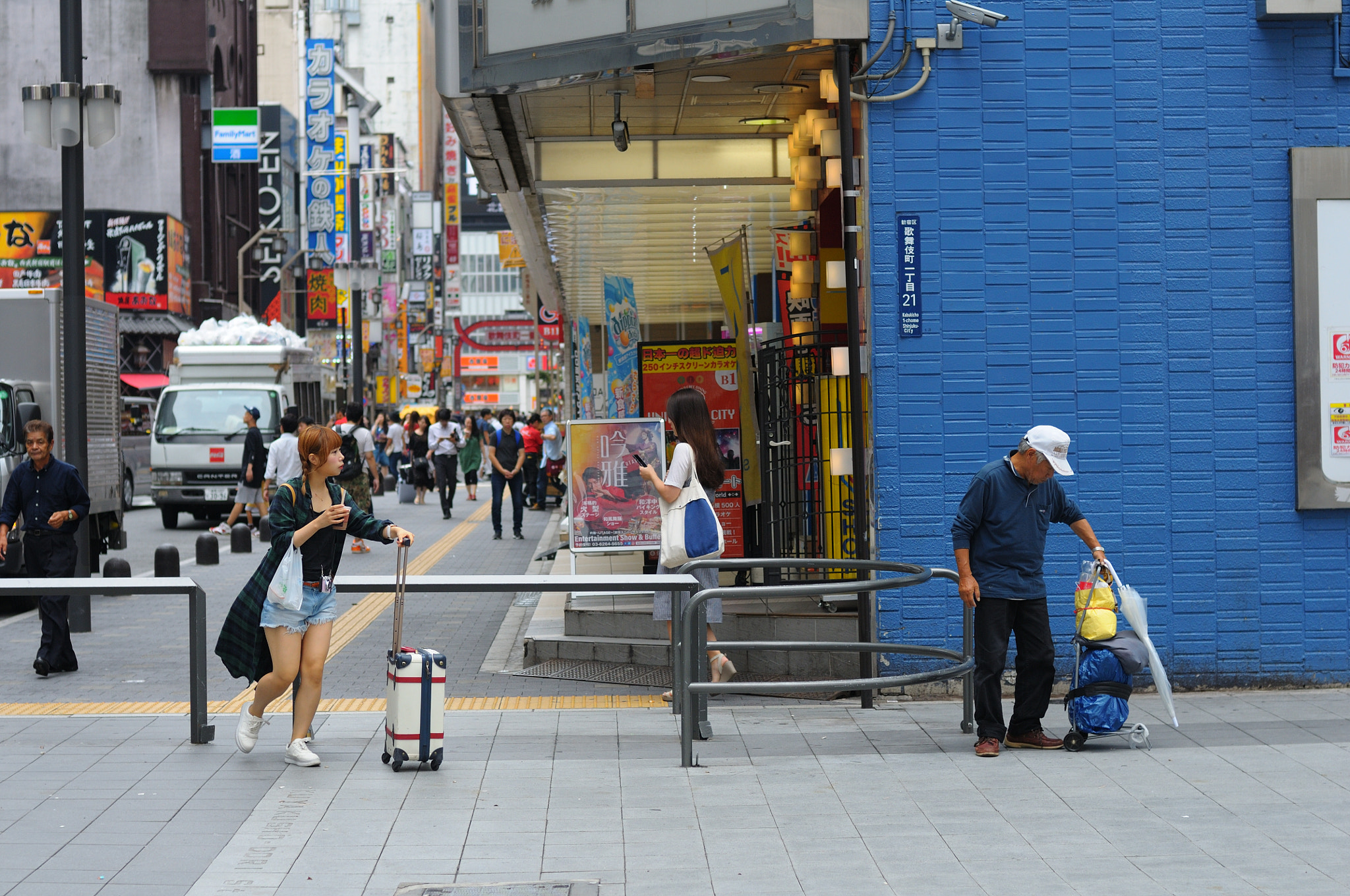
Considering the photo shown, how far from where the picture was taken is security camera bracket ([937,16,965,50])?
8.38 metres

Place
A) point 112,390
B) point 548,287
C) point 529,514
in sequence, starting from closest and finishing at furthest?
point 112,390 < point 548,287 < point 529,514

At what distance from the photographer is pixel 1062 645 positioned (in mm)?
8469

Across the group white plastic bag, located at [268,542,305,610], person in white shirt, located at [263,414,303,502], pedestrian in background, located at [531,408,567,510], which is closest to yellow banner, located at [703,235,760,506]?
Result: white plastic bag, located at [268,542,305,610]

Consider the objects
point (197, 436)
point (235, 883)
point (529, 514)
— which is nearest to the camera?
point (235, 883)

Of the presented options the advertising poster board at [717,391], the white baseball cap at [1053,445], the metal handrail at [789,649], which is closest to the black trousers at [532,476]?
the advertising poster board at [717,391]

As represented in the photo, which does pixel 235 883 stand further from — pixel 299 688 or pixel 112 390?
pixel 112 390

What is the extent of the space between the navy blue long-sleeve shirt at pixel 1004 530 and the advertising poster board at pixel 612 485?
3796 mm

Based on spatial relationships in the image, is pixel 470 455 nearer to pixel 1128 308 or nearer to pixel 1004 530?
pixel 1128 308

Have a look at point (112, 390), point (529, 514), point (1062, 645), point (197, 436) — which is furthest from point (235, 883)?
point (529, 514)

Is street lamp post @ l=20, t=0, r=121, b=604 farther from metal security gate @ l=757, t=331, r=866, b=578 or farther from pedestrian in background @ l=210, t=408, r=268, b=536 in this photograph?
pedestrian in background @ l=210, t=408, r=268, b=536

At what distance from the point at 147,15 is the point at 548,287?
37.0m

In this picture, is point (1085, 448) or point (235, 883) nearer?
point (235, 883)

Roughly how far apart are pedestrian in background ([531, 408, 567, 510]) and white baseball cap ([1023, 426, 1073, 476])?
61.6 feet

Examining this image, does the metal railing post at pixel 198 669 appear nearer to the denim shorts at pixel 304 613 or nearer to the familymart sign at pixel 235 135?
the denim shorts at pixel 304 613
